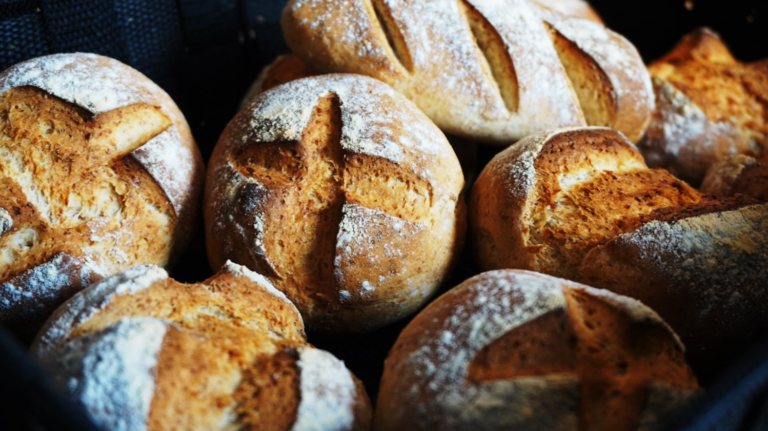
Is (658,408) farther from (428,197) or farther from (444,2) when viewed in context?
(444,2)

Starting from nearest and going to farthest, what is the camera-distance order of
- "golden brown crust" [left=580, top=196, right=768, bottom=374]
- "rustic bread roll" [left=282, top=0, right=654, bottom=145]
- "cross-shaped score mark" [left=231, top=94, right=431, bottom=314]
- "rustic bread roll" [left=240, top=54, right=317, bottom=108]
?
"golden brown crust" [left=580, top=196, right=768, bottom=374], "cross-shaped score mark" [left=231, top=94, right=431, bottom=314], "rustic bread roll" [left=282, top=0, right=654, bottom=145], "rustic bread roll" [left=240, top=54, right=317, bottom=108]

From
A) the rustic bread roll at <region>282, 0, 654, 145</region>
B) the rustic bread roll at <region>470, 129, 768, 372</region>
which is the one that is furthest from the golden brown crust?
the rustic bread roll at <region>282, 0, 654, 145</region>

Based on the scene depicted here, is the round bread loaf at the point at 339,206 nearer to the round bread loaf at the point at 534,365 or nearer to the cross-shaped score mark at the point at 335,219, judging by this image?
the cross-shaped score mark at the point at 335,219

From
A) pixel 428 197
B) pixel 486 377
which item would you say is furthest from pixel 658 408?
pixel 428 197

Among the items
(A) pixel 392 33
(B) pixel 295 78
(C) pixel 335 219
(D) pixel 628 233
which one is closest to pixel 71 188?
(C) pixel 335 219

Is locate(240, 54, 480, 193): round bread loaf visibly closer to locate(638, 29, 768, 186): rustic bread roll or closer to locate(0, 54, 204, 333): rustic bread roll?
locate(0, 54, 204, 333): rustic bread roll

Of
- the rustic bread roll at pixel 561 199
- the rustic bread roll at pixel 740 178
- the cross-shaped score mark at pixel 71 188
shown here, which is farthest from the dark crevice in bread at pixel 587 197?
the cross-shaped score mark at pixel 71 188

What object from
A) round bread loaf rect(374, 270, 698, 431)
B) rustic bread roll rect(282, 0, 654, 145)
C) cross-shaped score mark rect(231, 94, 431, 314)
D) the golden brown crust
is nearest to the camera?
round bread loaf rect(374, 270, 698, 431)
